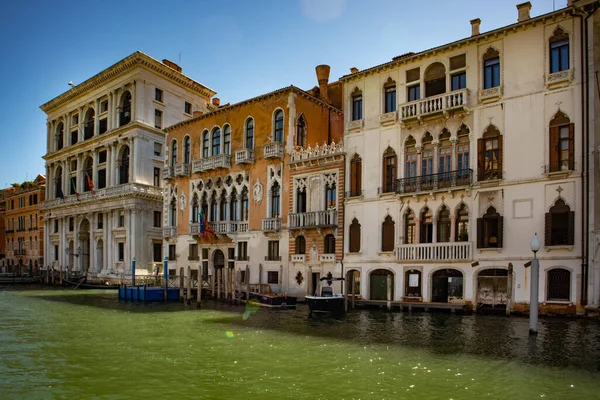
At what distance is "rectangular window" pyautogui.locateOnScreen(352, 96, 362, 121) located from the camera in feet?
86.2

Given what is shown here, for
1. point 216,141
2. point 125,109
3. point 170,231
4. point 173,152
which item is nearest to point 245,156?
point 216,141

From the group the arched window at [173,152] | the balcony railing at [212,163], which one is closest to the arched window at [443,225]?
the balcony railing at [212,163]

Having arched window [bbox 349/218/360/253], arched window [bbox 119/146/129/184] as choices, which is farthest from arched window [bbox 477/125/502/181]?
arched window [bbox 119/146/129/184]

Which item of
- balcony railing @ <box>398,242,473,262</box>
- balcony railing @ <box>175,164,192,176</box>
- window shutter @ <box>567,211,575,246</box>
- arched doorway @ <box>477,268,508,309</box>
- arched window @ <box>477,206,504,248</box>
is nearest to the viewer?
window shutter @ <box>567,211,575,246</box>

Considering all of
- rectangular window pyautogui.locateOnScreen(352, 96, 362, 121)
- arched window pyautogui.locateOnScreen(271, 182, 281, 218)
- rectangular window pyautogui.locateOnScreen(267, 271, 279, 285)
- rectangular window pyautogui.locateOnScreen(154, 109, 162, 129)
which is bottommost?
rectangular window pyautogui.locateOnScreen(267, 271, 279, 285)

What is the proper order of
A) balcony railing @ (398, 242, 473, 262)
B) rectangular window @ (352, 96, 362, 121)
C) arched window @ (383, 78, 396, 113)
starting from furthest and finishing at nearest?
1. rectangular window @ (352, 96, 362, 121)
2. arched window @ (383, 78, 396, 113)
3. balcony railing @ (398, 242, 473, 262)

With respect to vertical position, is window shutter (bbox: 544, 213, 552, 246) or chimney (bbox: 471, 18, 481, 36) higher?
chimney (bbox: 471, 18, 481, 36)

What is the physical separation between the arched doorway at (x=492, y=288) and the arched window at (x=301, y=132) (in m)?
12.7

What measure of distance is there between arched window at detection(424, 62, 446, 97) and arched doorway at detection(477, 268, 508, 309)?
27.2 feet

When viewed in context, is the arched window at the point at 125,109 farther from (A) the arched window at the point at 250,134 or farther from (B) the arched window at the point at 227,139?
(A) the arched window at the point at 250,134

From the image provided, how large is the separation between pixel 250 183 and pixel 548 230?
16.8 m

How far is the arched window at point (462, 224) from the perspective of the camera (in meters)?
22.0

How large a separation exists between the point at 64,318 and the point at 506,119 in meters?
19.7

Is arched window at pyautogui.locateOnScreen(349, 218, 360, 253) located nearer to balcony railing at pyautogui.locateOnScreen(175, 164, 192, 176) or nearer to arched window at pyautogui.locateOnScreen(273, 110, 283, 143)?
arched window at pyautogui.locateOnScreen(273, 110, 283, 143)
